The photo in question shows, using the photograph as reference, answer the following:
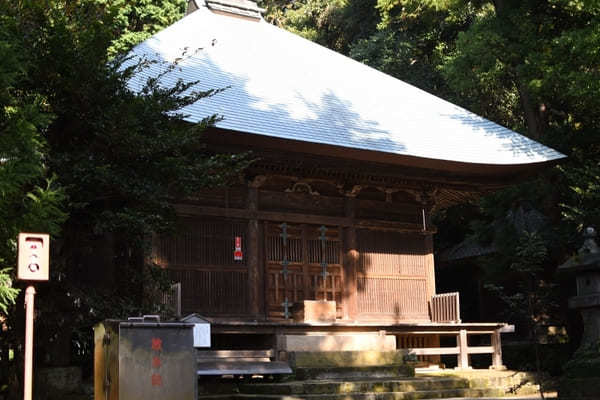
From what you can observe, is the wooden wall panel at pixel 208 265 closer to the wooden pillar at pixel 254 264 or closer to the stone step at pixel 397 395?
the wooden pillar at pixel 254 264

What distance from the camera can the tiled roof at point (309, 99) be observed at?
16.1m

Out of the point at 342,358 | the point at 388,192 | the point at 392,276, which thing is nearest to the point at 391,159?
the point at 388,192

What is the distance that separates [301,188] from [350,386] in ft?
18.0

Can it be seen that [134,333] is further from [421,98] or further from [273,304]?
[421,98]

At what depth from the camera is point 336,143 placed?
15.8 meters

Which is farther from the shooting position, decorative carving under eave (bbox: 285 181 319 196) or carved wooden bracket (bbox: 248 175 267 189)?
decorative carving under eave (bbox: 285 181 319 196)

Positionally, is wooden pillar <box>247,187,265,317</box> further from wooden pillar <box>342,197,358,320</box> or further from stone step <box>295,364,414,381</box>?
stone step <box>295,364,414,381</box>

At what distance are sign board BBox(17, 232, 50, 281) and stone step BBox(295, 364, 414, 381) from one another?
7.25 m

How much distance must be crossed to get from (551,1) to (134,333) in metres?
14.6

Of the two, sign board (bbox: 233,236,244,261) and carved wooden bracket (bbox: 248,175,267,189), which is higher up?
carved wooden bracket (bbox: 248,175,267,189)

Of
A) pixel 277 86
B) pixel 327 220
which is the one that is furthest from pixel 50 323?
pixel 277 86

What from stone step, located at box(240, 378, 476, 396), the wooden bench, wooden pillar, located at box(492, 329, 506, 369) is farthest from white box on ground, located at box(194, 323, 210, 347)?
wooden pillar, located at box(492, 329, 506, 369)

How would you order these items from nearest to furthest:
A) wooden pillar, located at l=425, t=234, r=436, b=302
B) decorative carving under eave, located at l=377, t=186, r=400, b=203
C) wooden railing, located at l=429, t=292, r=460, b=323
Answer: wooden railing, located at l=429, t=292, r=460, b=323 < decorative carving under eave, located at l=377, t=186, r=400, b=203 < wooden pillar, located at l=425, t=234, r=436, b=302

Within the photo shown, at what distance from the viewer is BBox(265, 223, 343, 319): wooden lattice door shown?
16766 mm
